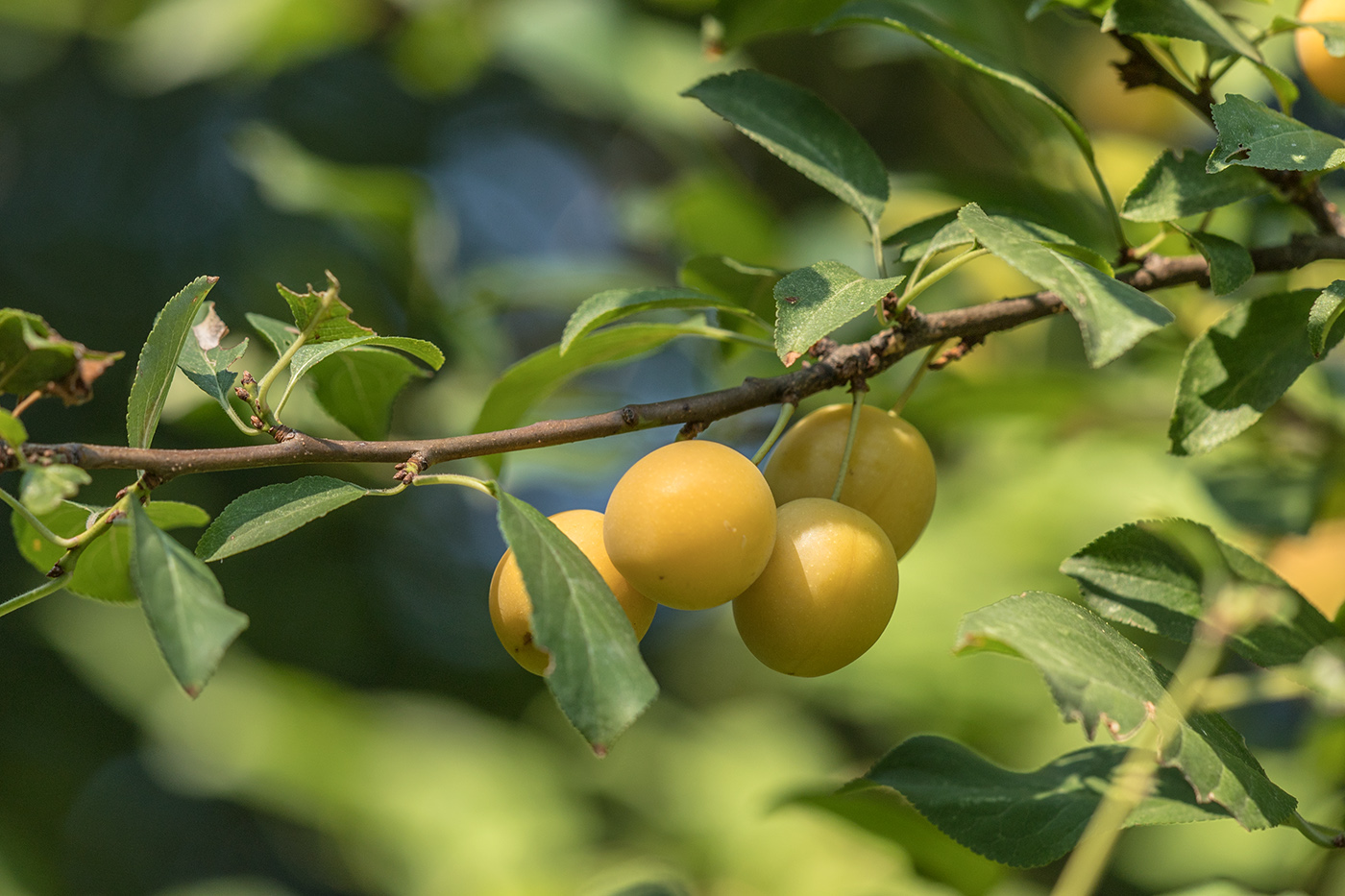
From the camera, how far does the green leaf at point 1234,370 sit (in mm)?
685

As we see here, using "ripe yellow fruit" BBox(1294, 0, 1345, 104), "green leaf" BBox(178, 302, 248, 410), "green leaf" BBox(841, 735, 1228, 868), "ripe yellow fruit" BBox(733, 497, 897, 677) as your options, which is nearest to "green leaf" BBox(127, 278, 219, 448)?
"green leaf" BBox(178, 302, 248, 410)

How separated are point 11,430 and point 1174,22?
0.78 m

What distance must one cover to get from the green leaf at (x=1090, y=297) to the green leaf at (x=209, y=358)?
494 mm

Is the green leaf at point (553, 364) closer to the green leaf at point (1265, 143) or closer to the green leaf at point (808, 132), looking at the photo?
the green leaf at point (808, 132)

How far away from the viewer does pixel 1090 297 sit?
1.64 feet

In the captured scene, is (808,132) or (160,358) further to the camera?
(808,132)

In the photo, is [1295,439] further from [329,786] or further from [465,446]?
[329,786]

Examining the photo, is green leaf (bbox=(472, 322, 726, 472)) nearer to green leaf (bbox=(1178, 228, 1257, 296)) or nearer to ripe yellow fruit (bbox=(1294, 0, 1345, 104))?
green leaf (bbox=(1178, 228, 1257, 296))

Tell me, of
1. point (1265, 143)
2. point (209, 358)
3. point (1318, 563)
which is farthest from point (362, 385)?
point (1318, 563)

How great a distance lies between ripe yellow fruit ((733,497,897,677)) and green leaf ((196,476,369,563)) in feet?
0.89

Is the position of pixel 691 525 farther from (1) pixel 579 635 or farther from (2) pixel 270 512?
(2) pixel 270 512

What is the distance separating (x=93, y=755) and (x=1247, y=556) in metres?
2.94

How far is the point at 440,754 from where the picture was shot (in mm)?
1914

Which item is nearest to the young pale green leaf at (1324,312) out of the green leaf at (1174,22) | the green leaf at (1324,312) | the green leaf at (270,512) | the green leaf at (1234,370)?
the green leaf at (1324,312)
